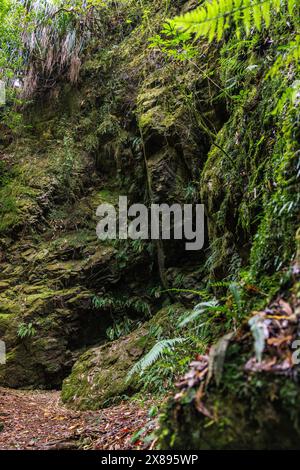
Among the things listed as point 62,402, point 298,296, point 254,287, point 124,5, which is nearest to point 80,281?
point 62,402

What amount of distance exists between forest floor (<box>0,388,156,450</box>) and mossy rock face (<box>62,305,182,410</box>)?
221 millimetres

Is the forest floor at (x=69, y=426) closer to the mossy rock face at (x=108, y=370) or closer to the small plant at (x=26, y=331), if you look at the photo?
the mossy rock face at (x=108, y=370)

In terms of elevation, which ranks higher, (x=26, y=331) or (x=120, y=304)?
(x=120, y=304)

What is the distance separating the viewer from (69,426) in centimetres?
370

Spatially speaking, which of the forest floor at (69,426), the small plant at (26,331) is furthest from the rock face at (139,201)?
the forest floor at (69,426)

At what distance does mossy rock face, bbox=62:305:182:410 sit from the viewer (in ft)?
14.8

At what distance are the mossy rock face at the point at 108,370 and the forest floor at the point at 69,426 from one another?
8.7 inches

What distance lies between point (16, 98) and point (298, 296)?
28.4 ft

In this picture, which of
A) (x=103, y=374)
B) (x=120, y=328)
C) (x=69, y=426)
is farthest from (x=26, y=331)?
(x=69, y=426)

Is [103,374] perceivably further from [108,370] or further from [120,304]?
[120,304]

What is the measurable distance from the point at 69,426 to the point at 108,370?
4.46 ft

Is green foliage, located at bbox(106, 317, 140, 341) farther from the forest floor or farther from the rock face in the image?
the forest floor

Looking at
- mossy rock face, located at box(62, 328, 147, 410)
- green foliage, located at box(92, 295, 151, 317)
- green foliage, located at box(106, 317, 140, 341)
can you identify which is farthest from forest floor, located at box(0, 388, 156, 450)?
green foliage, located at box(92, 295, 151, 317)

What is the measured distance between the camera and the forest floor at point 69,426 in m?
2.83
